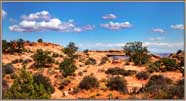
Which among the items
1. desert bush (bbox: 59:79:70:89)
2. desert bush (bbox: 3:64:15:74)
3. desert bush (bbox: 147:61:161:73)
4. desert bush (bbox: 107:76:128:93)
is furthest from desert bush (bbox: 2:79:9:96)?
desert bush (bbox: 147:61:161:73)

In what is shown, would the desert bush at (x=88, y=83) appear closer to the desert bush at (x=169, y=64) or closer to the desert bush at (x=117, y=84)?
the desert bush at (x=117, y=84)

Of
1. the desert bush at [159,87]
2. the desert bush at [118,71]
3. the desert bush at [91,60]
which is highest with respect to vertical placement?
the desert bush at [91,60]

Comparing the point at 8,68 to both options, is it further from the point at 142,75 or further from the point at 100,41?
the point at 142,75

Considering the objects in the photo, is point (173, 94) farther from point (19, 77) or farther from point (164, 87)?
point (19, 77)

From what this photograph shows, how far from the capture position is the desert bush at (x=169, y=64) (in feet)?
17.4

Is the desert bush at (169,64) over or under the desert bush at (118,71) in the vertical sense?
over

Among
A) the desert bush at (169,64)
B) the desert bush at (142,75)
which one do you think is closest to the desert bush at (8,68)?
the desert bush at (142,75)

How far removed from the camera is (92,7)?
5062mm

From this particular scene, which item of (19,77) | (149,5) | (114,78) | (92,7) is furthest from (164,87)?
(19,77)

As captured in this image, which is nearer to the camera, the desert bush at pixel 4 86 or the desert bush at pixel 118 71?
the desert bush at pixel 4 86

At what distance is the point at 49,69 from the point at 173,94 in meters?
1.93

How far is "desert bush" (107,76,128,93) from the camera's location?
17.1 feet

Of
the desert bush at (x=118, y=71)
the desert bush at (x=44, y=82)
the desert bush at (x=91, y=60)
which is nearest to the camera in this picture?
the desert bush at (x=44, y=82)

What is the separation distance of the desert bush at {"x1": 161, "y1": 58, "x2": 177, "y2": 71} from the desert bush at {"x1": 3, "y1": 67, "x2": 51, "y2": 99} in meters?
1.69
